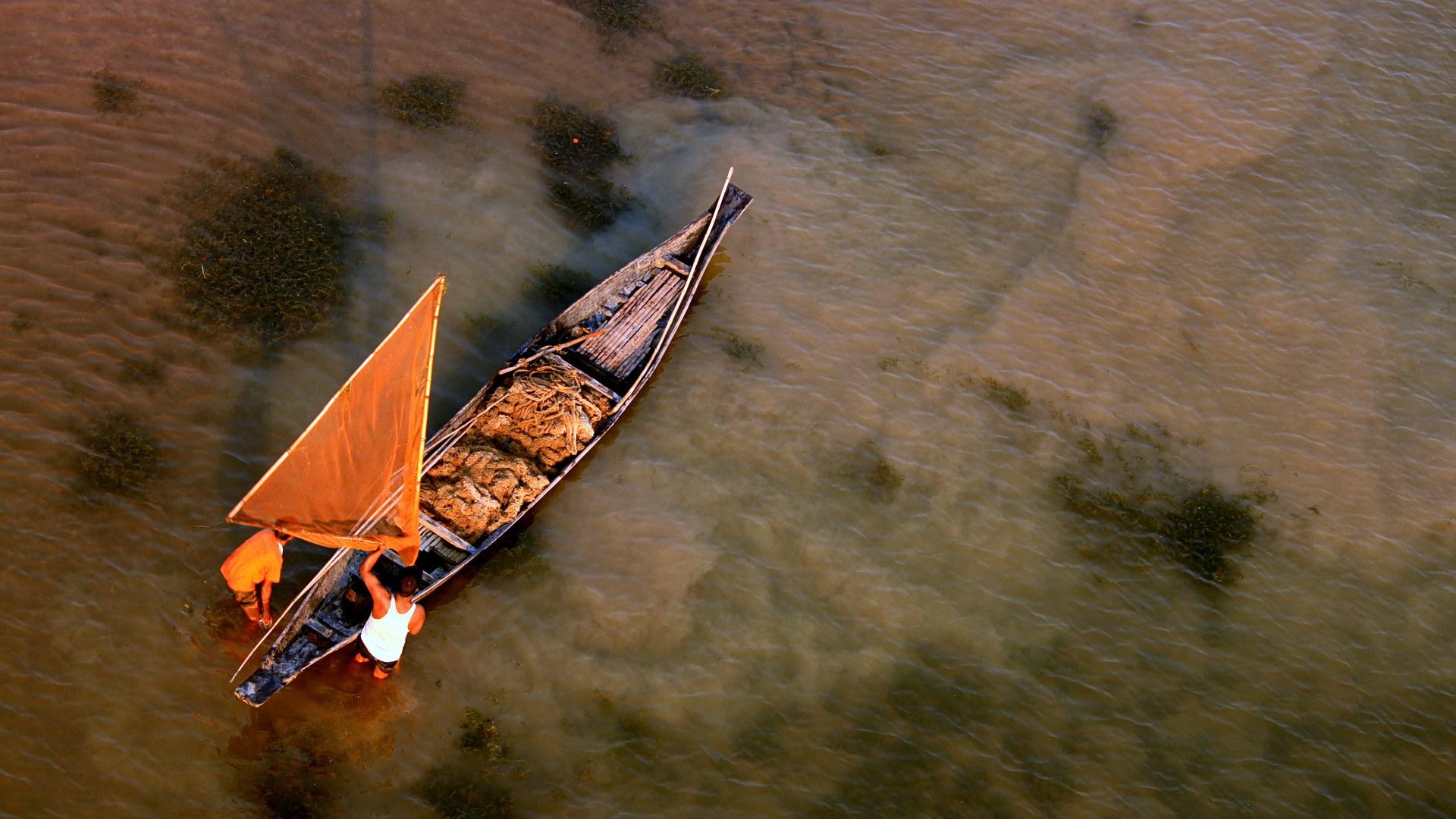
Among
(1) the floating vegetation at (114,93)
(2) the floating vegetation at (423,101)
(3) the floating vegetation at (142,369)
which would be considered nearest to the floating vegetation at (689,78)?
(2) the floating vegetation at (423,101)

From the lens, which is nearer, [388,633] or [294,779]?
[294,779]

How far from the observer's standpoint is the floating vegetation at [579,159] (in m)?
14.8

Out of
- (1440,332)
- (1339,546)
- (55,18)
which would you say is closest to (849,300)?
(1339,546)

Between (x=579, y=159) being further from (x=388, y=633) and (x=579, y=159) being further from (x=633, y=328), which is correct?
(x=388, y=633)

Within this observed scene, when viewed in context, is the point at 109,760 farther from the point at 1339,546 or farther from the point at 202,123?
the point at 1339,546

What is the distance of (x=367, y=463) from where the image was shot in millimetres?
9664

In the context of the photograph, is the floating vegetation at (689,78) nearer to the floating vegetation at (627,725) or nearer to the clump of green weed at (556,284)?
the clump of green weed at (556,284)

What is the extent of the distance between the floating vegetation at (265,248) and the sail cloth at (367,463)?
135 inches

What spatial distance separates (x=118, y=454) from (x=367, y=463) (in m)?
3.42

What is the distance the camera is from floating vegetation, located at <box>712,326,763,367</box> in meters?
13.7

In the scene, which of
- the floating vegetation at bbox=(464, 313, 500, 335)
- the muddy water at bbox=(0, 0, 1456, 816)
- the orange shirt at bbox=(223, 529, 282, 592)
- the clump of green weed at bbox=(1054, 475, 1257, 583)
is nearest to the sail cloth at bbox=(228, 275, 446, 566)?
the orange shirt at bbox=(223, 529, 282, 592)

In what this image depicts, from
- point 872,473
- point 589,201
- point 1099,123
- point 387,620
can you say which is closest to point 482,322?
point 589,201

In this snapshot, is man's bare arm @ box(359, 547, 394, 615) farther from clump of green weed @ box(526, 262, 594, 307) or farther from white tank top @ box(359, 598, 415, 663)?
clump of green weed @ box(526, 262, 594, 307)

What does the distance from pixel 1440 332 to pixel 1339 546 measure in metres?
5.21
